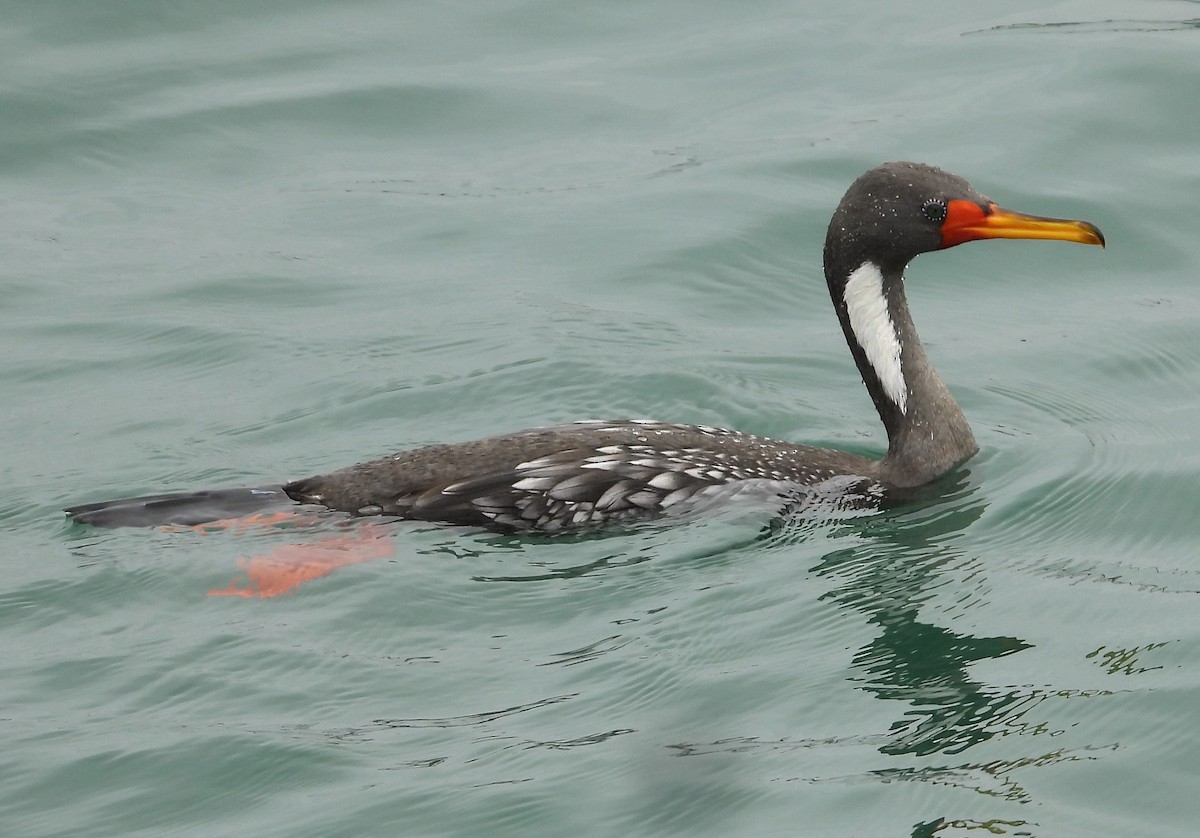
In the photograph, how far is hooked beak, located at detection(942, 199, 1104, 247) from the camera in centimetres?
778

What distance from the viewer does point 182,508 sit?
7562 mm

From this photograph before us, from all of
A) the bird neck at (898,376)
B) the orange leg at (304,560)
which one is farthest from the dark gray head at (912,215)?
the orange leg at (304,560)

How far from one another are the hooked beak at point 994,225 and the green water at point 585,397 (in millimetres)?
1074

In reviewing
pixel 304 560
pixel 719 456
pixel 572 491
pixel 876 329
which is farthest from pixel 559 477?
pixel 876 329

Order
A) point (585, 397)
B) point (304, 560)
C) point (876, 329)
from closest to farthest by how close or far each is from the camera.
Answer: point (304, 560), point (876, 329), point (585, 397)

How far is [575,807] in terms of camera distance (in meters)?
5.59

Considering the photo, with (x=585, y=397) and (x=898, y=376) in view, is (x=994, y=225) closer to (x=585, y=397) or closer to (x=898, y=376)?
(x=898, y=376)

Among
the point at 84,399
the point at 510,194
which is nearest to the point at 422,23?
the point at 510,194

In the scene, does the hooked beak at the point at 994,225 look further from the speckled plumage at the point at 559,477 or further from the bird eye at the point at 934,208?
the speckled plumage at the point at 559,477

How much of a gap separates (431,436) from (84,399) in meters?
1.92

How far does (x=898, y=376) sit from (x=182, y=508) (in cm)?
319

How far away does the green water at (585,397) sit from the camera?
586cm

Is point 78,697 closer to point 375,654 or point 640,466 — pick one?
point 375,654

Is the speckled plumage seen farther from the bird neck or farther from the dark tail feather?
the bird neck
